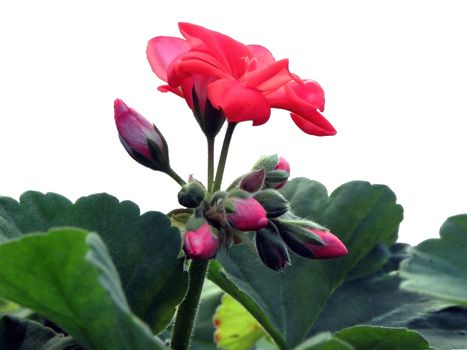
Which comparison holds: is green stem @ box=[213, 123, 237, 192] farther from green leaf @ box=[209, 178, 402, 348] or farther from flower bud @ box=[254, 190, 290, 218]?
green leaf @ box=[209, 178, 402, 348]

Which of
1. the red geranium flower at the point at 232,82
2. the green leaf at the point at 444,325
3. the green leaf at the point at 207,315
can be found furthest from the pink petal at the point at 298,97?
the green leaf at the point at 207,315

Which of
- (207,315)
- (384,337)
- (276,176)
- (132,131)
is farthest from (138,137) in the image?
(207,315)

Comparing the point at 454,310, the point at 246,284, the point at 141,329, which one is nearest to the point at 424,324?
the point at 454,310

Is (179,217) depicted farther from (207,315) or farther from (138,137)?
(207,315)

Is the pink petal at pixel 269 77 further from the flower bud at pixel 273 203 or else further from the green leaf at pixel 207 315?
the green leaf at pixel 207 315

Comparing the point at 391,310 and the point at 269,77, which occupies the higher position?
the point at 269,77

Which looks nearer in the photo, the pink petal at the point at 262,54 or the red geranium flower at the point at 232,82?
the red geranium flower at the point at 232,82
